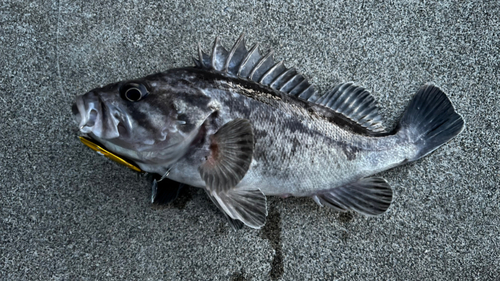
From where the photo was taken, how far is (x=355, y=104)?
205 centimetres

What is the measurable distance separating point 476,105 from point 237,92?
1536 mm

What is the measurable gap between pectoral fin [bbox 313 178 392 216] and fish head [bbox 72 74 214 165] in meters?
0.79

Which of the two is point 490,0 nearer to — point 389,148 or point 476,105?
point 476,105

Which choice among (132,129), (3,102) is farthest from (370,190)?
(3,102)

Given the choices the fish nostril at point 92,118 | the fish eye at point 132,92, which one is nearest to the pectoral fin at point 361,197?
the fish eye at point 132,92

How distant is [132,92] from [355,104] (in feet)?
3.94

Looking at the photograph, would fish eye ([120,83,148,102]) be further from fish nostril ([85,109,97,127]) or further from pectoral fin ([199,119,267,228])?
pectoral fin ([199,119,267,228])

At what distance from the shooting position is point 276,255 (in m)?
2.04

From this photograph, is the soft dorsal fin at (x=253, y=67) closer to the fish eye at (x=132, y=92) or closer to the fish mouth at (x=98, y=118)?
the fish eye at (x=132, y=92)

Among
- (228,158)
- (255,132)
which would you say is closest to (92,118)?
(228,158)

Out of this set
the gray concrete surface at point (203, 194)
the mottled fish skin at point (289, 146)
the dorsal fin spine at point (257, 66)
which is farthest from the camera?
the gray concrete surface at point (203, 194)

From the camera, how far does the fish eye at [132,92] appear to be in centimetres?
159

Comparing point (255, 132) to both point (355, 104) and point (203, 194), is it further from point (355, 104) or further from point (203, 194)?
point (355, 104)

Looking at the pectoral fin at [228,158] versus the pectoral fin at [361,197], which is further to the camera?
the pectoral fin at [361,197]
